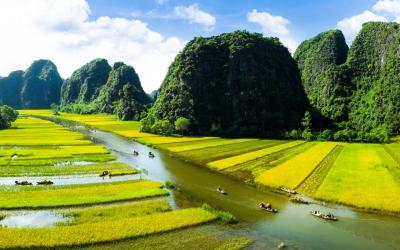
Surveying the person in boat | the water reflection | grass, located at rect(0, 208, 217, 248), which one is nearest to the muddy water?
the person in boat

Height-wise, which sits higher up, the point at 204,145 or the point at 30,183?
the point at 204,145

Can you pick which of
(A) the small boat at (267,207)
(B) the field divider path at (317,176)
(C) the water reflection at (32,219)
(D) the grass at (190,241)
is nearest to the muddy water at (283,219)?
(A) the small boat at (267,207)

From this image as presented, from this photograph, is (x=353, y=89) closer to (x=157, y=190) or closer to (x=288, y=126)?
(x=288, y=126)

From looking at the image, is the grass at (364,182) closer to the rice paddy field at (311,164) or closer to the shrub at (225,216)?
the rice paddy field at (311,164)

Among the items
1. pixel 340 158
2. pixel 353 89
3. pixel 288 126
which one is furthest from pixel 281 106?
pixel 340 158

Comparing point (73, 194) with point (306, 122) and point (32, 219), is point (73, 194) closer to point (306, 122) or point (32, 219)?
point (32, 219)

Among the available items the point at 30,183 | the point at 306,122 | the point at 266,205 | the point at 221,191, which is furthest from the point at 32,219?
the point at 306,122

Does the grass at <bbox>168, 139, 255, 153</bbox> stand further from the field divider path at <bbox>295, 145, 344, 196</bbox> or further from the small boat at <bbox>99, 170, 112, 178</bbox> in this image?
the small boat at <bbox>99, 170, 112, 178</bbox>
